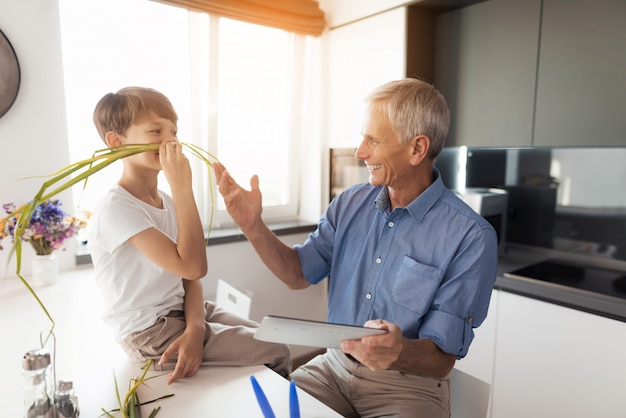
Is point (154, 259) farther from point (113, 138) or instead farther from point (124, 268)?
point (113, 138)

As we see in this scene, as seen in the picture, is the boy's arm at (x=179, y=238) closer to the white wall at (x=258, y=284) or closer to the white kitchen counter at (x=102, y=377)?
the white kitchen counter at (x=102, y=377)

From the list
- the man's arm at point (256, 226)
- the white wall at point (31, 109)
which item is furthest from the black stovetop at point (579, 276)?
the white wall at point (31, 109)

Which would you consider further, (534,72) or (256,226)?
(534,72)

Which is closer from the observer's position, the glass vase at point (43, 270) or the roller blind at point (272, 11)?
the glass vase at point (43, 270)

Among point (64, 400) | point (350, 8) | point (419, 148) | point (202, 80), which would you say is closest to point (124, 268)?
point (64, 400)

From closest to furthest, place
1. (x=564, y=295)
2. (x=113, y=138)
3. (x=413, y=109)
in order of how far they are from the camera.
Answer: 1. (x=113, y=138)
2. (x=413, y=109)
3. (x=564, y=295)

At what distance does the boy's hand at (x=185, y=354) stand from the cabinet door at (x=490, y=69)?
69.7 inches

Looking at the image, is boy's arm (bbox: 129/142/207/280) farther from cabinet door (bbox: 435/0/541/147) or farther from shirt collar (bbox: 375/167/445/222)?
cabinet door (bbox: 435/0/541/147)

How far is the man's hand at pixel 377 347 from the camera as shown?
90cm

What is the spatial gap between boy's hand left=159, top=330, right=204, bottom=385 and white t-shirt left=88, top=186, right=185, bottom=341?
0.41 ft

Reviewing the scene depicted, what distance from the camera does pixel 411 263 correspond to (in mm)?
1228

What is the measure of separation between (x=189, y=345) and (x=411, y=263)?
0.64m

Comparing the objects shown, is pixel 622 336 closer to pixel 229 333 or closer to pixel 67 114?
pixel 229 333

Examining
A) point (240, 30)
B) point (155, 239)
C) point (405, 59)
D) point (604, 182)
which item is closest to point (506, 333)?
point (604, 182)
